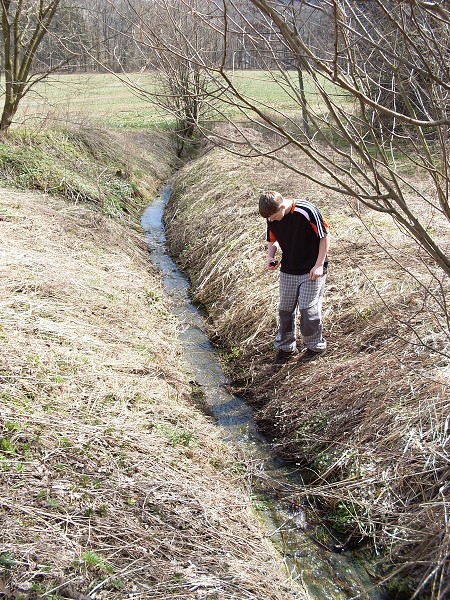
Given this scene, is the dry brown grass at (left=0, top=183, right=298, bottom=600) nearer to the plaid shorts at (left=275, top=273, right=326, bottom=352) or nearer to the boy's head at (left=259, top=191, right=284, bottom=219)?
the plaid shorts at (left=275, top=273, right=326, bottom=352)

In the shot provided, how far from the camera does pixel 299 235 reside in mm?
5113

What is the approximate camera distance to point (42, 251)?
700 centimetres

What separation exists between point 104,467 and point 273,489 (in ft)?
5.28

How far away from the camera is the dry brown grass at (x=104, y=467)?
2.99 m

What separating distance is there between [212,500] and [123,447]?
28.6 inches

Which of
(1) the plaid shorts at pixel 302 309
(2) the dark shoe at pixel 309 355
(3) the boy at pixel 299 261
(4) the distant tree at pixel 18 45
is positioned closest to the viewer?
(3) the boy at pixel 299 261

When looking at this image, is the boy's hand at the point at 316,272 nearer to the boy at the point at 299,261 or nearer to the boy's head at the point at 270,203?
the boy at the point at 299,261

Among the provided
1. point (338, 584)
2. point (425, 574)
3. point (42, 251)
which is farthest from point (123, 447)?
point (42, 251)

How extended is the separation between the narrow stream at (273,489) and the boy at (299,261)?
937 mm

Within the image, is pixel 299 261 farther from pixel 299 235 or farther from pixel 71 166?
pixel 71 166

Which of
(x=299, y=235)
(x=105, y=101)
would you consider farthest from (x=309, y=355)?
(x=105, y=101)

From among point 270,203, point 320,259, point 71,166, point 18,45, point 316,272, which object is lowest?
point 71,166

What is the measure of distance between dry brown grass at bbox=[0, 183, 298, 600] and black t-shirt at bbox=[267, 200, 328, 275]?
1704 mm

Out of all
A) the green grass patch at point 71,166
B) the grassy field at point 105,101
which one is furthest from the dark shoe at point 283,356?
the green grass patch at point 71,166
